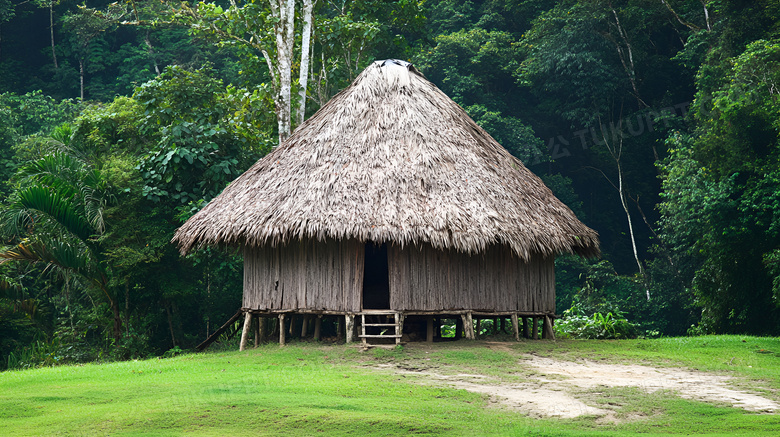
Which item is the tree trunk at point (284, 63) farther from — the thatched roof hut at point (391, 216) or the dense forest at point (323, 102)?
the thatched roof hut at point (391, 216)

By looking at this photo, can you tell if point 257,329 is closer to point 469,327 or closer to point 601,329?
point 469,327

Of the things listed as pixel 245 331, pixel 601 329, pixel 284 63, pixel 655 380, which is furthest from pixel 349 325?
pixel 284 63

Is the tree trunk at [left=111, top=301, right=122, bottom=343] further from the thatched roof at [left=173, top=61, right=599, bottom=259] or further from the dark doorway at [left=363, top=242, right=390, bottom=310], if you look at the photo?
the dark doorway at [left=363, top=242, right=390, bottom=310]

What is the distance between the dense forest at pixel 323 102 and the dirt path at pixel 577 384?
5881 mm

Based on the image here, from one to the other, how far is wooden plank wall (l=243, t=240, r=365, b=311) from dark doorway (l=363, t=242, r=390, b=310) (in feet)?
9.98

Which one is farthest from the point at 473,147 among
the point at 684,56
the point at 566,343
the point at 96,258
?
the point at 684,56

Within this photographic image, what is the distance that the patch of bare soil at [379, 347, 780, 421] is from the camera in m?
8.19

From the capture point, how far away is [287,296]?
13.6m

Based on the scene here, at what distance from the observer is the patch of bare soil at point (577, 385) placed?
322 inches

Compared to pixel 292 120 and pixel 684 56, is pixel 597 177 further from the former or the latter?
pixel 292 120

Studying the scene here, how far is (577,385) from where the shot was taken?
375 inches

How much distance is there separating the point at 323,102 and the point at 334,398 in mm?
14466

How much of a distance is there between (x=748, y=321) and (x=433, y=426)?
13.8 metres

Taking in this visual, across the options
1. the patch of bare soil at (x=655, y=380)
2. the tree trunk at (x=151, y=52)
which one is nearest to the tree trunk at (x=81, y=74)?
the tree trunk at (x=151, y=52)
